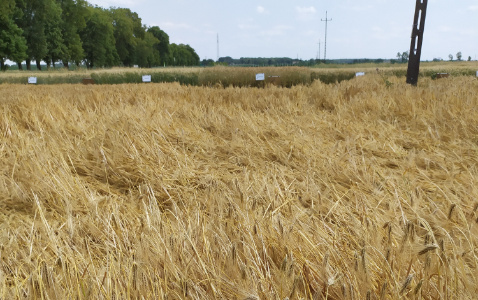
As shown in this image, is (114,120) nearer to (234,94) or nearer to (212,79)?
(234,94)

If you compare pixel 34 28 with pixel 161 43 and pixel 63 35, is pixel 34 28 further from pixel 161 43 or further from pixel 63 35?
pixel 161 43

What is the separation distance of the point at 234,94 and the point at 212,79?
10.1 metres

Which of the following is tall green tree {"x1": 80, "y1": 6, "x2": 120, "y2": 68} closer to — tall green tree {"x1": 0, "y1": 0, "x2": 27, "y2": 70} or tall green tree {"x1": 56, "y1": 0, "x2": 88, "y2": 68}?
tall green tree {"x1": 56, "y1": 0, "x2": 88, "y2": 68}

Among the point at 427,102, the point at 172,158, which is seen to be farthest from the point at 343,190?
the point at 427,102

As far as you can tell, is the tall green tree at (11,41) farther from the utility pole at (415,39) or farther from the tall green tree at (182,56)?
the tall green tree at (182,56)

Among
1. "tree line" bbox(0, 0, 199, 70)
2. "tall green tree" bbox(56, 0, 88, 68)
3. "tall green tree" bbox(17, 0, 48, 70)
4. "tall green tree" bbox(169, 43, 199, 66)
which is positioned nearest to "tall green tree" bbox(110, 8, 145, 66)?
"tree line" bbox(0, 0, 199, 70)

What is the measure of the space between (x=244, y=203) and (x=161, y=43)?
84.8 m

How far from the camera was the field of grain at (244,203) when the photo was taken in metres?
1.02

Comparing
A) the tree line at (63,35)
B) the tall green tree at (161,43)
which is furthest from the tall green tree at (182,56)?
the tree line at (63,35)

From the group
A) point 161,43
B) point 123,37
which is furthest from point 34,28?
point 161,43

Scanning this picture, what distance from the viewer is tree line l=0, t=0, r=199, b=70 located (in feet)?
97.0

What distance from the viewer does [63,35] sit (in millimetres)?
40094

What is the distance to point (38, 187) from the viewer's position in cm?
202

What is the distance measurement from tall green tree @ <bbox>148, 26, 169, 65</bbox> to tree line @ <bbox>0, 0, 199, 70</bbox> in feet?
60.8
